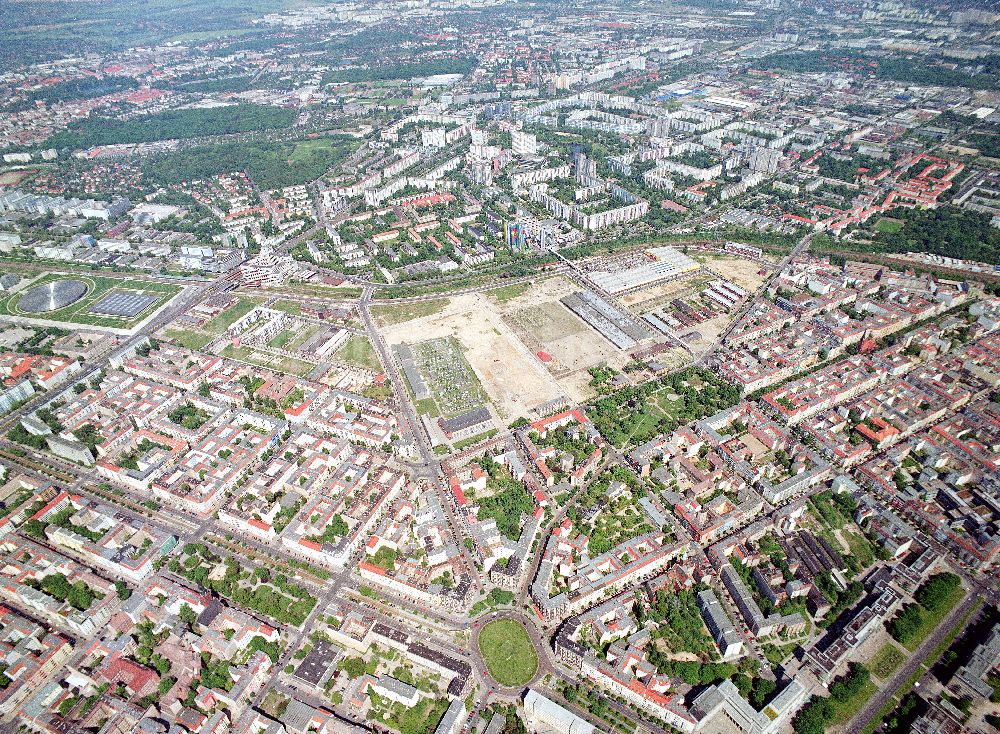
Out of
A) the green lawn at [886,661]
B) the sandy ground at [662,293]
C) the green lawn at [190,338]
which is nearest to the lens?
the green lawn at [886,661]

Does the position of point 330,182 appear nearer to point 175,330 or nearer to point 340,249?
point 340,249

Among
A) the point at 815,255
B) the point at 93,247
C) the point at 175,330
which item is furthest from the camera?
the point at 93,247

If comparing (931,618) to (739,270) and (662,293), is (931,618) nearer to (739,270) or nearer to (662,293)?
(662,293)

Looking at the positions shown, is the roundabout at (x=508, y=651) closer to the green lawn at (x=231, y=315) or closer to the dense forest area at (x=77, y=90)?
the green lawn at (x=231, y=315)

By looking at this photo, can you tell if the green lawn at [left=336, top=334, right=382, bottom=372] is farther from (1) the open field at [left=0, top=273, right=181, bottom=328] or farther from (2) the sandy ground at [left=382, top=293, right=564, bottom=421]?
(1) the open field at [left=0, top=273, right=181, bottom=328]

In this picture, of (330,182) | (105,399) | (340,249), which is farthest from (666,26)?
(105,399)

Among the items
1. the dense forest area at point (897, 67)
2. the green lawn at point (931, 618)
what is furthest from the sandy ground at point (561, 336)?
the dense forest area at point (897, 67)
